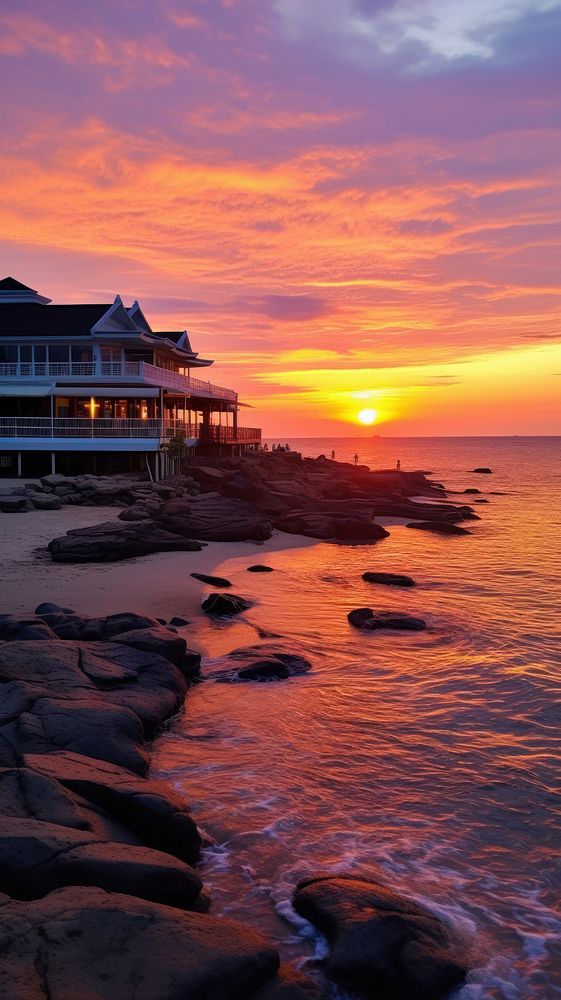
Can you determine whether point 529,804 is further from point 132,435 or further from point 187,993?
point 132,435

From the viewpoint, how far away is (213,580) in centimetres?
1800

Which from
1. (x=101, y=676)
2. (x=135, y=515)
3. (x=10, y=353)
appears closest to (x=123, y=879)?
(x=101, y=676)

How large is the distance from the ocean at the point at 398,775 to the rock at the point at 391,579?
328 centimetres

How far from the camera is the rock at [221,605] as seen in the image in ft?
50.1

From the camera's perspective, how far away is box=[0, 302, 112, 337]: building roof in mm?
43219

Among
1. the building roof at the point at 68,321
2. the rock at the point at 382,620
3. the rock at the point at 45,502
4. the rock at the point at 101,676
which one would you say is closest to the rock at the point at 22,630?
the rock at the point at 101,676

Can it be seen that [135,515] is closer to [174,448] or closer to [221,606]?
[221,606]

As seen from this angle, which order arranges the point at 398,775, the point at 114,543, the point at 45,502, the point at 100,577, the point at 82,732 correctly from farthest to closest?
the point at 45,502 < the point at 114,543 < the point at 100,577 < the point at 398,775 < the point at 82,732

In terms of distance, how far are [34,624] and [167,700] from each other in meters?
2.70

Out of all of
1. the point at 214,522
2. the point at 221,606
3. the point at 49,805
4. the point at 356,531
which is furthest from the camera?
the point at 356,531

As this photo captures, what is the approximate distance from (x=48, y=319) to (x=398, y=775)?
41.2 m

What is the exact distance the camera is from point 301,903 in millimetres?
5797

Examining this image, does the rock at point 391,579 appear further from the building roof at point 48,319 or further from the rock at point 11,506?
the building roof at point 48,319

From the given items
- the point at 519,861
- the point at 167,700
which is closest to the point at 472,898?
the point at 519,861
